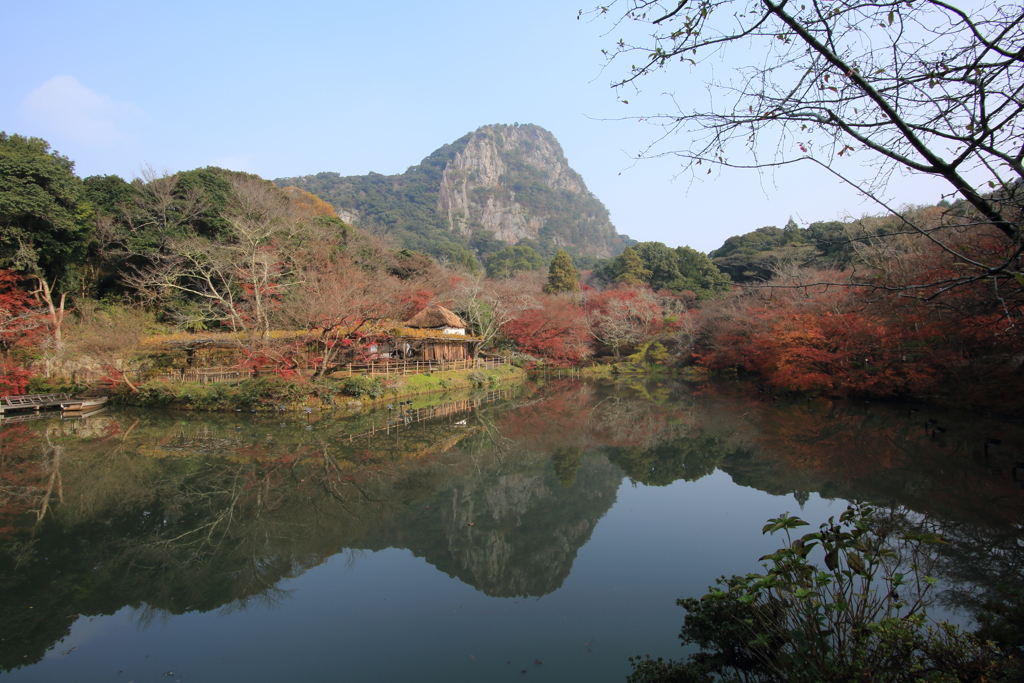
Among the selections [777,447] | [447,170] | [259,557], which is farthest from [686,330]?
[447,170]

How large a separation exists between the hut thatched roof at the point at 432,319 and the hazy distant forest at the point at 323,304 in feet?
2.05

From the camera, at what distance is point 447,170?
97.5 meters

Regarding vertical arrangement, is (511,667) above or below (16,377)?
below

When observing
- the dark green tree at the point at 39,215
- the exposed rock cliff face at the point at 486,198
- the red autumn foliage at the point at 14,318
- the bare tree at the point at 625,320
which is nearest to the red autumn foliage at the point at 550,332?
the bare tree at the point at 625,320

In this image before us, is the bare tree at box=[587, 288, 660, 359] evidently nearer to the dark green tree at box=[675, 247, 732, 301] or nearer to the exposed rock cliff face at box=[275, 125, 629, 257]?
the dark green tree at box=[675, 247, 732, 301]

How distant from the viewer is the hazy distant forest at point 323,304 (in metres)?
13.2

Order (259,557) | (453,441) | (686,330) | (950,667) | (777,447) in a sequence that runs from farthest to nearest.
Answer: (686,330)
(453,441)
(777,447)
(259,557)
(950,667)

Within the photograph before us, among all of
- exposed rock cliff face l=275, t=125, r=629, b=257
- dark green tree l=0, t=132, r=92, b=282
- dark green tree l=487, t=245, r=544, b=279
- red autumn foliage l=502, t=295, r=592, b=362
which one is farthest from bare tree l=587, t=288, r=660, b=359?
exposed rock cliff face l=275, t=125, r=629, b=257

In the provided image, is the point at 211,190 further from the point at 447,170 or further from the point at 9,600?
the point at 447,170

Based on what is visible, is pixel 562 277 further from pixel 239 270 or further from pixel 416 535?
pixel 416 535

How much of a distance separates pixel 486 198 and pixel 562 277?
60.3 meters

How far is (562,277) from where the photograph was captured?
3822cm

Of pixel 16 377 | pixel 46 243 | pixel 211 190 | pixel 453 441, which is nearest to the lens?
pixel 453 441

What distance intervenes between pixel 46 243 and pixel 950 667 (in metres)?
23.9
